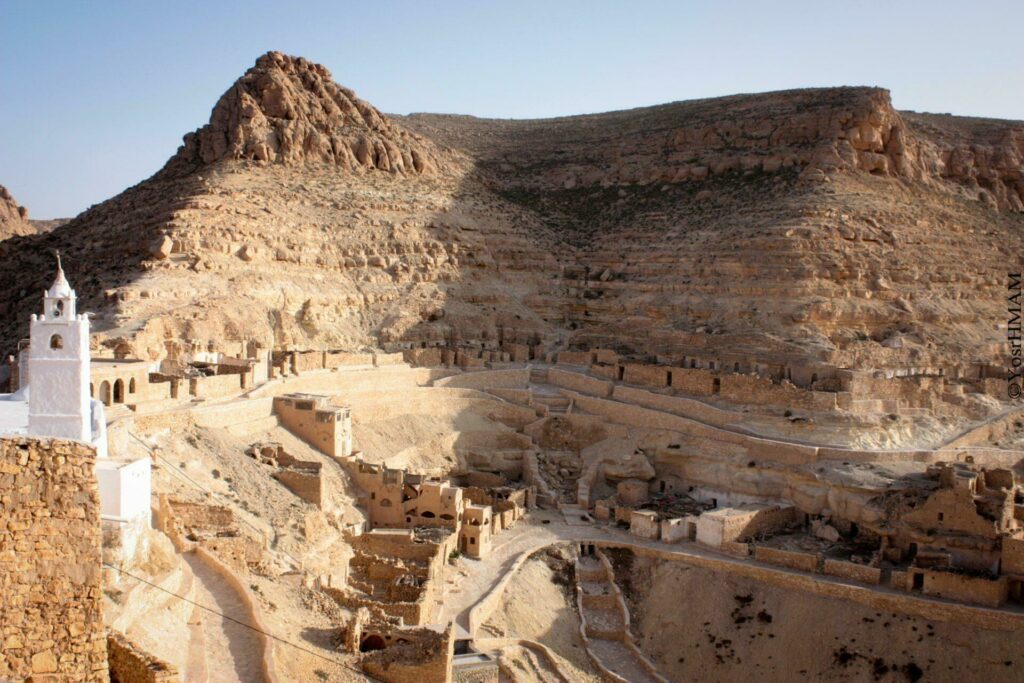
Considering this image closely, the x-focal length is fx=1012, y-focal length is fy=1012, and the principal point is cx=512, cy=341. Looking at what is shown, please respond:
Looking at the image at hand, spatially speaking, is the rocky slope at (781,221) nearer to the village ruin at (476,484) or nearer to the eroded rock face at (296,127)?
the village ruin at (476,484)

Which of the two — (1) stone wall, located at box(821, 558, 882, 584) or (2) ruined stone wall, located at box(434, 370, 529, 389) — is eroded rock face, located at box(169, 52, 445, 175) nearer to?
(2) ruined stone wall, located at box(434, 370, 529, 389)

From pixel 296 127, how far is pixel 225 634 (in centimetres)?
3953

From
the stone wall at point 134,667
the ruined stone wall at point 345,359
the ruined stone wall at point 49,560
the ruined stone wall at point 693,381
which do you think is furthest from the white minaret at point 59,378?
the ruined stone wall at point 693,381

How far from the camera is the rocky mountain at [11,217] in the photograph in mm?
76938

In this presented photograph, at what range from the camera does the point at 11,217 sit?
79500 mm

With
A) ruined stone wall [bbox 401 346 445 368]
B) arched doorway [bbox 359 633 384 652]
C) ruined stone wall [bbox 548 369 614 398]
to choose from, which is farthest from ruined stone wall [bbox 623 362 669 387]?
arched doorway [bbox 359 633 384 652]

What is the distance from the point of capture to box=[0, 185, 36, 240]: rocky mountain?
76938mm

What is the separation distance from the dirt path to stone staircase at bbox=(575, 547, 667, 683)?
489 inches

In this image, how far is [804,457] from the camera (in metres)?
35.8

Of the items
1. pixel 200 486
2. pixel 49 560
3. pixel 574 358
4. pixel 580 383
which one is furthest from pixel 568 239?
pixel 49 560

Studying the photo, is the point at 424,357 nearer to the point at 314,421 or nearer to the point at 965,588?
the point at 314,421

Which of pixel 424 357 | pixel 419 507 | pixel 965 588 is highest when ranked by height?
pixel 424 357

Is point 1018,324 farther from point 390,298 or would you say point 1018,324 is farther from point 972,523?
point 390,298

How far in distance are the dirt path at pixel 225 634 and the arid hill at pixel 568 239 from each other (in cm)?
1557
